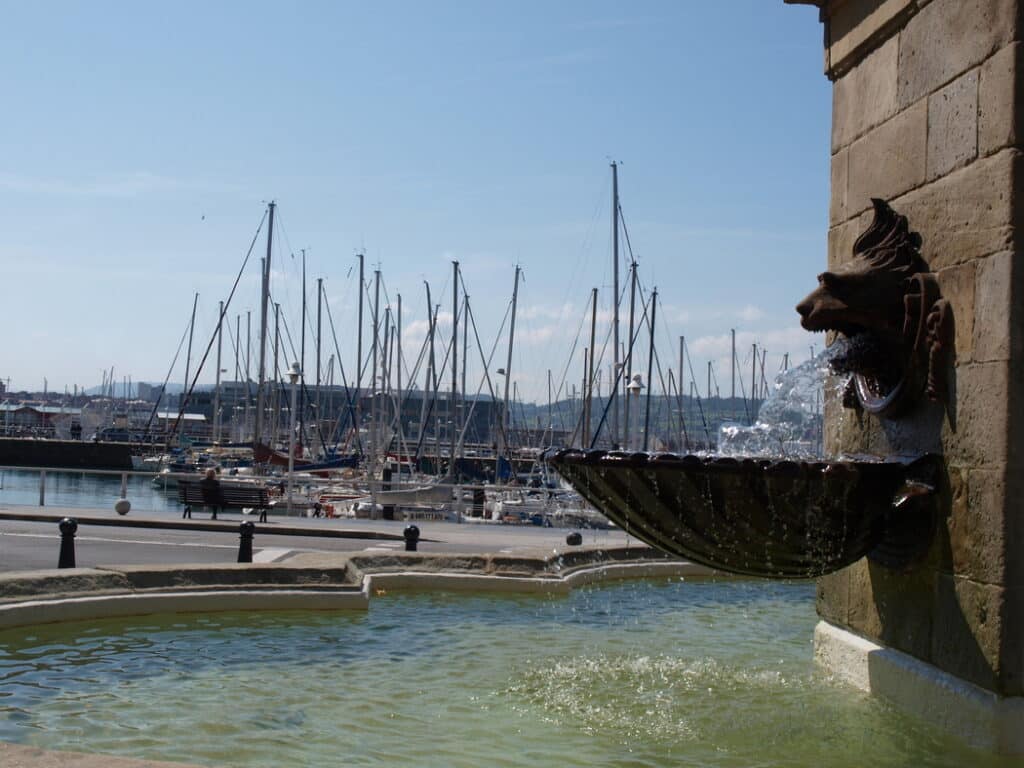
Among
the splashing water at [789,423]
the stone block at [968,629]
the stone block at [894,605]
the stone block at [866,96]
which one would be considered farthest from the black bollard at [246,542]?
the stone block at [968,629]

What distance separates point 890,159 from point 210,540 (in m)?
14.3

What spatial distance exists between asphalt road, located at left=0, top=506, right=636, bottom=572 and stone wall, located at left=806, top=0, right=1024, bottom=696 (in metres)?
8.26

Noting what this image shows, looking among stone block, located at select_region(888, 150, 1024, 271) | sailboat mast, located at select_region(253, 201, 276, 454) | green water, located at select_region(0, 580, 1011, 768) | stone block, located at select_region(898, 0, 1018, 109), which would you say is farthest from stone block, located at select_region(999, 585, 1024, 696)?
sailboat mast, located at select_region(253, 201, 276, 454)

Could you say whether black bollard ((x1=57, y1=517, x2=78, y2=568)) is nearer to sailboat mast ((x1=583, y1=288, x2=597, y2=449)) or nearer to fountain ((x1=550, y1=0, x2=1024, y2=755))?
fountain ((x1=550, y1=0, x2=1024, y2=755))

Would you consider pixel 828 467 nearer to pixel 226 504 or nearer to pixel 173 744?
pixel 173 744

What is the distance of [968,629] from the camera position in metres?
5.84

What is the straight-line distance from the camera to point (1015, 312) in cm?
561

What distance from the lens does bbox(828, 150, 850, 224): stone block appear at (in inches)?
304

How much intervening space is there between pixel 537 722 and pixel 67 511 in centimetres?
1925

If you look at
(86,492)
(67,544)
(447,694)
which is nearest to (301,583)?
(67,544)

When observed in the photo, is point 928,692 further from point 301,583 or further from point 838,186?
point 301,583

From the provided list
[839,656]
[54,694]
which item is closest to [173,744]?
[54,694]

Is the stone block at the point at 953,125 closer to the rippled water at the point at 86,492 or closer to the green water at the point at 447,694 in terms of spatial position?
the green water at the point at 447,694

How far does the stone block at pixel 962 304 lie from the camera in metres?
5.90
